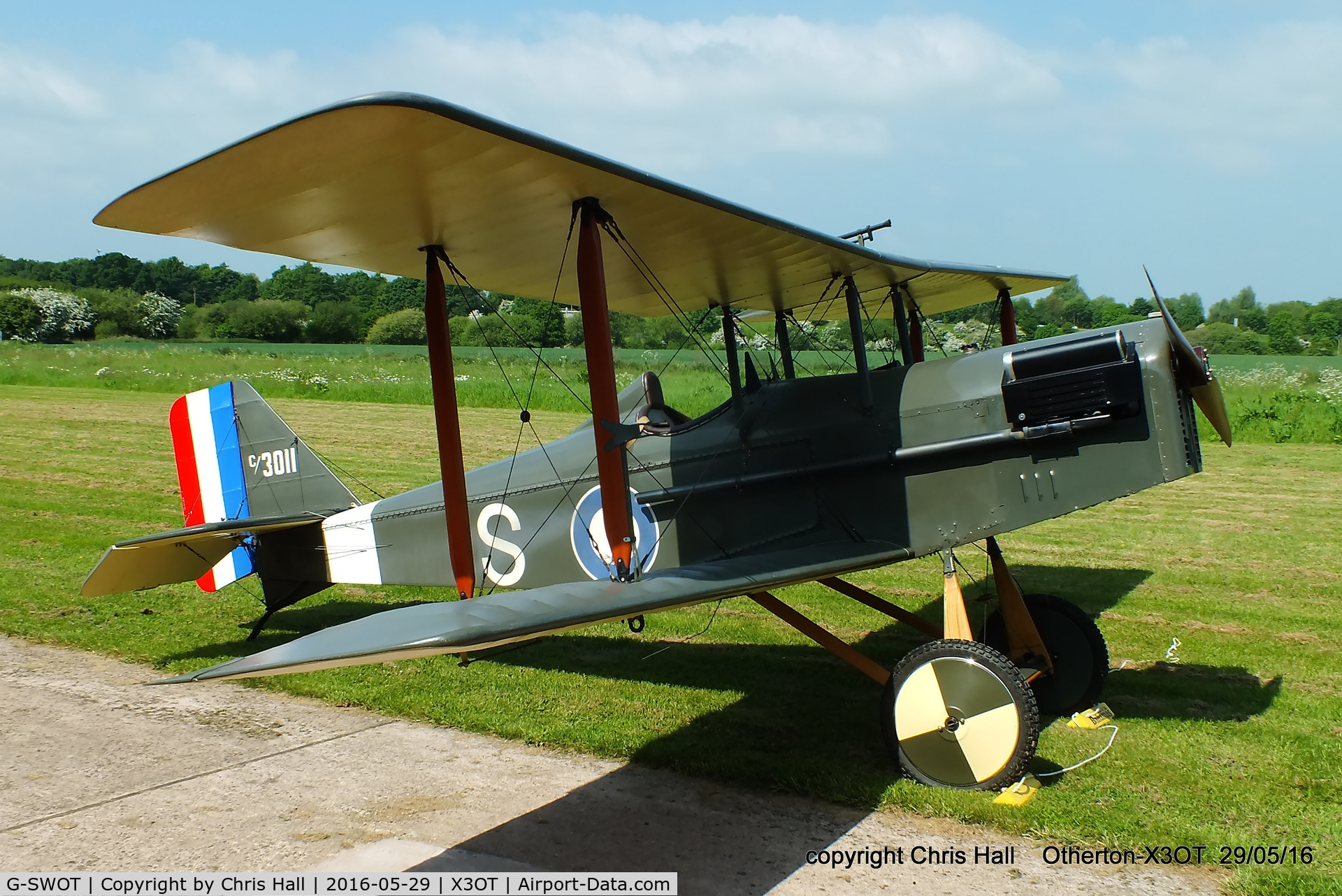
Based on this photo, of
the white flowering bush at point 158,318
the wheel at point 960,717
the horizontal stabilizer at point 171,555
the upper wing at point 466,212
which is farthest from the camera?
the white flowering bush at point 158,318

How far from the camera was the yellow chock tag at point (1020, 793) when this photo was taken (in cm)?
404

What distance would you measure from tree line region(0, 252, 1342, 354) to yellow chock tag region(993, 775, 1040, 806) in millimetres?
11322

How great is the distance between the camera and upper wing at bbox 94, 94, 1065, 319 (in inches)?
132

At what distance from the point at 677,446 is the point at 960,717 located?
225cm

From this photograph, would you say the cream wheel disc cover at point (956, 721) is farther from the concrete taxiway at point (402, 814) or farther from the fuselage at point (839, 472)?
the fuselage at point (839, 472)


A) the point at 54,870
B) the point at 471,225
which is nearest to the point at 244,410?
the point at 471,225

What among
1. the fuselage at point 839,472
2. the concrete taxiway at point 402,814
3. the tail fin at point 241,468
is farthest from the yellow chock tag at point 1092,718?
the tail fin at point 241,468

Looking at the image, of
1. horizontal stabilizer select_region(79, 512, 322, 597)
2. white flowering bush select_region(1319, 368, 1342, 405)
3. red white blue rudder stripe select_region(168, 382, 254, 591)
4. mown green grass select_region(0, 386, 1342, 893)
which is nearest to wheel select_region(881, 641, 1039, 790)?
mown green grass select_region(0, 386, 1342, 893)

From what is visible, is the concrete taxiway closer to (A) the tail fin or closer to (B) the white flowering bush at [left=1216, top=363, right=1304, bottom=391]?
(A) the tail fin

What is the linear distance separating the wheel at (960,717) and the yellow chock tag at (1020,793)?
4 centimetres

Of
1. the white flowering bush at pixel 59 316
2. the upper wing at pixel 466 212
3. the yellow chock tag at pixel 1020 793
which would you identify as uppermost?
the white flowering bush at pixel 59 316

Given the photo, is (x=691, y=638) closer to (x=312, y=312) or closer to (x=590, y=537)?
(x=590, y=537)

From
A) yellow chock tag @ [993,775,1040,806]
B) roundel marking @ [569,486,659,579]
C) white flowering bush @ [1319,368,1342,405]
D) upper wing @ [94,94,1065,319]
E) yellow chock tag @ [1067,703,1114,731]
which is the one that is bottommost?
yellow chock tag @ [1067,703,1114,731]

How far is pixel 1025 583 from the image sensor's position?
8289 mm
